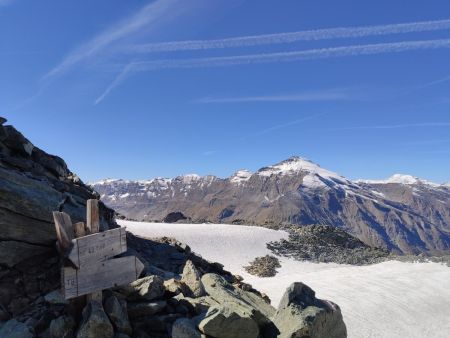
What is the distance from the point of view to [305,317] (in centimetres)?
937

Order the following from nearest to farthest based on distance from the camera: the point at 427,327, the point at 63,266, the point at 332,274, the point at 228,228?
the point at 63,266 → the point at 427,327 → the point at 332,274 → the point at 228,228

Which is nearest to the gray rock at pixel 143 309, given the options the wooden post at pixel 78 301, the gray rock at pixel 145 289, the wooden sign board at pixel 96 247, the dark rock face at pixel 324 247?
the gray rock at pixel 145 289

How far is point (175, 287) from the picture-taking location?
9.78 m

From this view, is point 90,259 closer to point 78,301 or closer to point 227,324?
point 78,301

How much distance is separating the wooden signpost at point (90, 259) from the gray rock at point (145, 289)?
35 cm

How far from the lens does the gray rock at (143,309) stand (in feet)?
28.1

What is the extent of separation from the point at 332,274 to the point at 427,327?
9.06m

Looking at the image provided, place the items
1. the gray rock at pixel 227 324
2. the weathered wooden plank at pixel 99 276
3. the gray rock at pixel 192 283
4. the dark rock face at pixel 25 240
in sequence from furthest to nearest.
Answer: the gray rock at pixel 192 283 → the dark rock face at pixel 25 240 → the gray rock at pixel 227 324 → the weathered wooden plank at pixel 99 276

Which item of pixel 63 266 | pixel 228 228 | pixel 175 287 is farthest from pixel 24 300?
pixel 228 228

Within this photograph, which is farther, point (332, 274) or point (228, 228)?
point (228, 228)

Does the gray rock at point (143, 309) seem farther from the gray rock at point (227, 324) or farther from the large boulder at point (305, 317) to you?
the large boulder at point (305, 317)

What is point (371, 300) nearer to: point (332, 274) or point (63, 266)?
point (332, 274)

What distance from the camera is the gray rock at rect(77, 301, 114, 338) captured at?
7.51m

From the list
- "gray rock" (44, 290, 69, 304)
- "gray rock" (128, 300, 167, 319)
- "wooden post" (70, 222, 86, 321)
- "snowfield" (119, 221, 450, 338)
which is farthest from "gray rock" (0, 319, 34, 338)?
"snowfield" (119, 221, 450, 338)
